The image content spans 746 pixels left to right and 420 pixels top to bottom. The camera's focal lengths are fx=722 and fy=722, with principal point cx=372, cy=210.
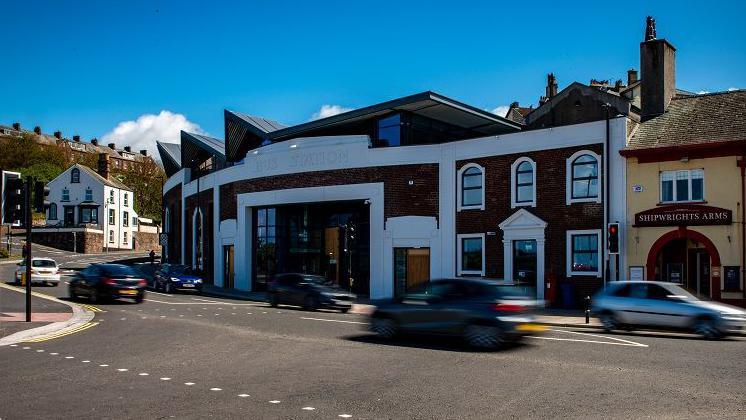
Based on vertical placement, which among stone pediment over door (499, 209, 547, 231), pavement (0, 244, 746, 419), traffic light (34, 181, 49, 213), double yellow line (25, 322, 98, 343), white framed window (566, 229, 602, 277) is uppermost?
traffic light (34, 181, 49, 213)

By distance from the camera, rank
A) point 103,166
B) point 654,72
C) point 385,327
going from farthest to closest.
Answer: point 103,166
point 654,72
point 385,327

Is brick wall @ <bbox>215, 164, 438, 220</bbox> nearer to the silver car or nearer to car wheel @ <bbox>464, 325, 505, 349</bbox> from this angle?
the silver car

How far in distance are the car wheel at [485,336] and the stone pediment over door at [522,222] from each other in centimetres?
1562

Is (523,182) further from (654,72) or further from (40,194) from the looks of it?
(40,194)

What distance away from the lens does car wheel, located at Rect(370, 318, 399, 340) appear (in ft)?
54.1

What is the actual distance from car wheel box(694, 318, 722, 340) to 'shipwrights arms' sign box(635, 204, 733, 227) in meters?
8.79

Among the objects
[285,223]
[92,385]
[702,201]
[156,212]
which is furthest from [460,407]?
[156,212]

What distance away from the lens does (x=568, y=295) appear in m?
28.7

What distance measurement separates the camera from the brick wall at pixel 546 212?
28.8 m

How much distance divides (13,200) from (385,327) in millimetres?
9954

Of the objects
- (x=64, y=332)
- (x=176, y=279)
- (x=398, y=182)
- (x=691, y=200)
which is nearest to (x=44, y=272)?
(x=176, y=279)

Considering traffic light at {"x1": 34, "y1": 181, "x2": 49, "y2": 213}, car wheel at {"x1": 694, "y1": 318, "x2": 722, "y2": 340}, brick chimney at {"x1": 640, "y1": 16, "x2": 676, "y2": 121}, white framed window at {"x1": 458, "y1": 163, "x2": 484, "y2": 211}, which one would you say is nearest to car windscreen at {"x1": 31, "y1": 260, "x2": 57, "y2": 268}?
traffic light at {"x1": 34, "y1": 181, "x2": 49, "y2": 213}

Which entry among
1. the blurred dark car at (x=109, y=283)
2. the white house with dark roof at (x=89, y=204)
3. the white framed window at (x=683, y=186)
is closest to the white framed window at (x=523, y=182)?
the white framed window at (x=683, y=186)

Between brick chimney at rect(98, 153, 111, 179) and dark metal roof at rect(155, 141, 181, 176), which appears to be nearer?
dark metal roof at rect(155, 141, 181, 176)
